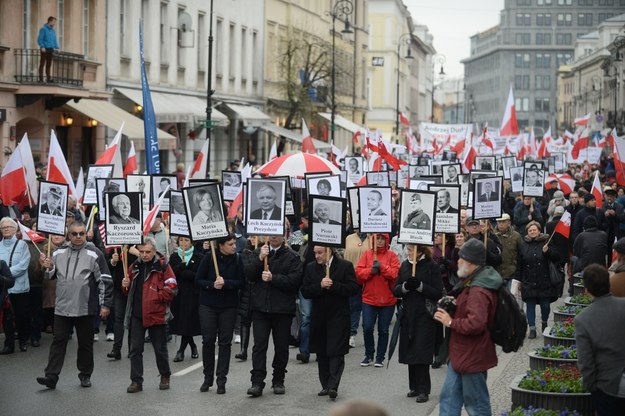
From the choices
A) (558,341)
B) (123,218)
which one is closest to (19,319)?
(123,218)

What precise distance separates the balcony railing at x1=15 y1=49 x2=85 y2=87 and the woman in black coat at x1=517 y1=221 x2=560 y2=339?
17655 millimetres

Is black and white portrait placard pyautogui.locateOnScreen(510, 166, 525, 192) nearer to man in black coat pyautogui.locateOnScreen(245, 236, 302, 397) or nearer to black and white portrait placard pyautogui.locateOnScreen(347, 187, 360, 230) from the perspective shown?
black and white portrait placard pyautogui.locateOnScreen(347, 187, 360, 230)

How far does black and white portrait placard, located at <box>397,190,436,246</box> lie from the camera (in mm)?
13664

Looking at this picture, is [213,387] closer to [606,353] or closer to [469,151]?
[606,353]

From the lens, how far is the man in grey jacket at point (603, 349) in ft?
29.2

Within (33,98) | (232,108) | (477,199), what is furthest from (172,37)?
(477,199)

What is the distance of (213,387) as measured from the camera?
13484 mm

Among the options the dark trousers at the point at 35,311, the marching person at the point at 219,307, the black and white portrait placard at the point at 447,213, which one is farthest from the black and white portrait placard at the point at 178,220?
the black and white portrait placard at the point at 447,213

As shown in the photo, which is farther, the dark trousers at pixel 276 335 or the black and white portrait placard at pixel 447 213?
the black and white portrait placard at pixel 447 213

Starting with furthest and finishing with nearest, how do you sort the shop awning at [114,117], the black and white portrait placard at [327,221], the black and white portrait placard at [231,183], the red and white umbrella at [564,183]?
the shop awning at [114,117]
the red and white umbrella at [564,183]
the black and white portrait placard at [231,183]
the black and white portrait placard at [327,221]

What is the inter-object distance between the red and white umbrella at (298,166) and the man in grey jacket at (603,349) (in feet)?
45.6

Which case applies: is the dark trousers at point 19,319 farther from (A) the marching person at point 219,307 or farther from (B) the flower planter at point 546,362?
Answer: (B) the flower planter at point 546,362

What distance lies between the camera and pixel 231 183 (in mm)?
22578

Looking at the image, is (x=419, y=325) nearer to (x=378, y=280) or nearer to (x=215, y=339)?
(x=378, y=280)
